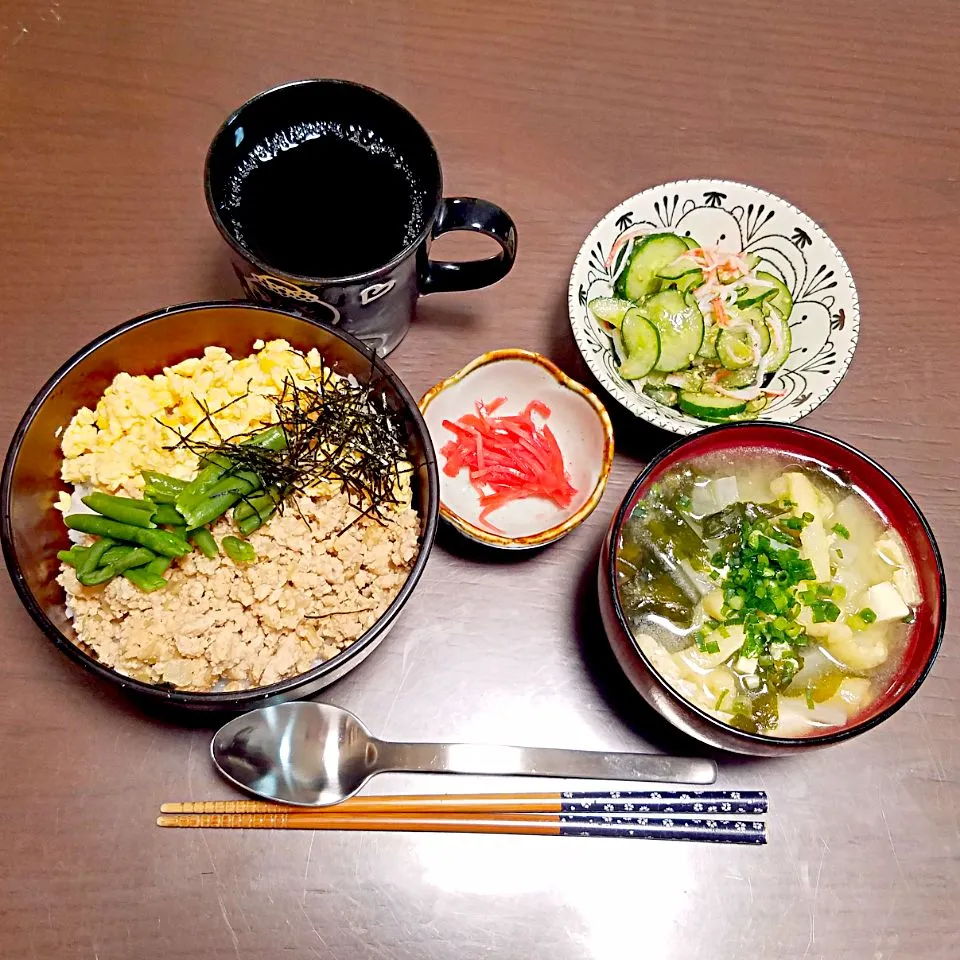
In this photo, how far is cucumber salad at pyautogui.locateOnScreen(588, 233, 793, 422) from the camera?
1.79 m

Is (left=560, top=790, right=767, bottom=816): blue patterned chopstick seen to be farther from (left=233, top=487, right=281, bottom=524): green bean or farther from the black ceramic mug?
the black ceramic mug

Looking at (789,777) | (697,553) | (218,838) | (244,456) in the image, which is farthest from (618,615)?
(218,838)

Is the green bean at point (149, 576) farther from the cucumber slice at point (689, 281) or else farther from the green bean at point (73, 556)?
the cucumber slice at point (689, 281)

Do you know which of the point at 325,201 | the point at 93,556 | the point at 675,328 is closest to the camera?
the point at 93,556

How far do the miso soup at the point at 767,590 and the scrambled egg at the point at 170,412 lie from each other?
28.6 inches

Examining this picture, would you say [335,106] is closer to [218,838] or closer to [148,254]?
[148,254]

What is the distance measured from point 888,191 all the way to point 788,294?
0.56m

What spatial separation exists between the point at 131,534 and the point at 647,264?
3.88 feet

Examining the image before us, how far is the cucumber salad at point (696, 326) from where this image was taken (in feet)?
5.87

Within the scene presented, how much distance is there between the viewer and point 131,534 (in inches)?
57.9

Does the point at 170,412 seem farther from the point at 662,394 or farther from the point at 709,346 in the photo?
the point at 709,346

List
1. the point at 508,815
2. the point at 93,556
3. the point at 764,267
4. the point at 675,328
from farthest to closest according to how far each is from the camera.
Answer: the point at 764,267 < the point at 675,328 < the point at 508,815 < the point at 93,556

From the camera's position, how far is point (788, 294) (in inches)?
74.5

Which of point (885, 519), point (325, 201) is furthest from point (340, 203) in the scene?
point (885, 519)
